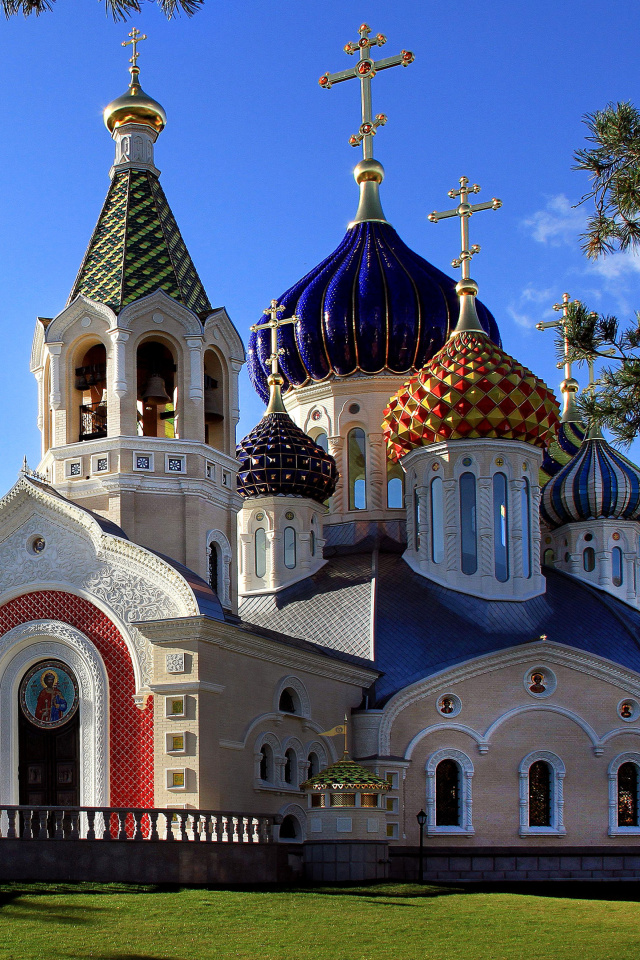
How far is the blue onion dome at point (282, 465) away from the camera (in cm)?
2641

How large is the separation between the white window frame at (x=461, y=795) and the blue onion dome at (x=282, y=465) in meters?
6.33

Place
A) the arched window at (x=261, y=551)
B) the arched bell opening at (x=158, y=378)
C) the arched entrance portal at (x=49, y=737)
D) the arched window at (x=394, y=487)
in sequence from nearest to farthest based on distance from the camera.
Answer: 1. the arched entrance portal at (x=49, y=737)
2. the arched bell opening at (x=158, y=378)
3. the arched window at (x=261, y=551)
4. the arched window at (x=394, y=487)

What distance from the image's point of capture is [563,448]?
107 ft

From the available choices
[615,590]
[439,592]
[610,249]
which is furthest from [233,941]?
[615,590]

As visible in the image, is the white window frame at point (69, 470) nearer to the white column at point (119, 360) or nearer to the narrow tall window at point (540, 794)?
the white column at point (119, 360)

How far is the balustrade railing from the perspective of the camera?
15.5 metres

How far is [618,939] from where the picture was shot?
1330cm

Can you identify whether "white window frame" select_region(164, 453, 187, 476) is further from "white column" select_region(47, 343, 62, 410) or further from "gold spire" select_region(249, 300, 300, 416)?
"gold spire" select_region(249, 300, 300, 416)

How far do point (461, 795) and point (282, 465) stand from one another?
7.15 meters

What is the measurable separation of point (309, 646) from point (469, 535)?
484 centimetres

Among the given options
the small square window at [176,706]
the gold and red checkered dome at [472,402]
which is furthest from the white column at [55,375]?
the gold and red checkered dome at [472,402]

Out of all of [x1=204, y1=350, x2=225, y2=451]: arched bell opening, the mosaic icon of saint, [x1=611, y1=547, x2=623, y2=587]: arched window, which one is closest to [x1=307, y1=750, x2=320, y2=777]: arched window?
the mosaic icon of saint

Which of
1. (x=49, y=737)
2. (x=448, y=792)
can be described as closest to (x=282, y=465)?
(x=448, y=792)

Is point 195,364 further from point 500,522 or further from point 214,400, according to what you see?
point 500,522
